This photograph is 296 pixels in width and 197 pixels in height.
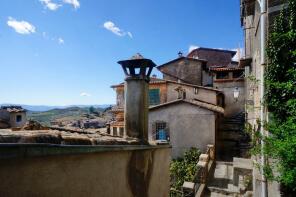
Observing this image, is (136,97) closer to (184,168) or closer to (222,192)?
(222,192)

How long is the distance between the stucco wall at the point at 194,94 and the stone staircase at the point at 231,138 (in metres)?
2.47

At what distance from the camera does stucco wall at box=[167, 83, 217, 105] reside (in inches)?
1033

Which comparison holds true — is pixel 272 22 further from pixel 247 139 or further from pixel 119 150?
pixel 247 139

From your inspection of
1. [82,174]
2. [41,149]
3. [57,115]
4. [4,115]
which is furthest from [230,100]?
[57,115]

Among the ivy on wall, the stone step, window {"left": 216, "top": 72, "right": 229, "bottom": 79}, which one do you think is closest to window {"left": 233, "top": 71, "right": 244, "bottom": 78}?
window {"left": 216, "top": 72, "right": 229, "bottom": 79}

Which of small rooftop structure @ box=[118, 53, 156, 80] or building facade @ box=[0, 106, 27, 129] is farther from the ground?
small rooftop structure @ box=[118, 53, 156, 80]

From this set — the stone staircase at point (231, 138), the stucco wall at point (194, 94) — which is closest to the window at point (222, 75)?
the stucco wall at point (194, 94)

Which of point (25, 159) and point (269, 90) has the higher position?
point (269, 90)

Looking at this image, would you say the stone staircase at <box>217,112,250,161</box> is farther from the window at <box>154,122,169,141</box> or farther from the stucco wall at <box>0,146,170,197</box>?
the stucco wall at <box>0,146,170,197</box>

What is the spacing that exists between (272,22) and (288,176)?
5.35 meters

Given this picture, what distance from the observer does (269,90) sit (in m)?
9.07

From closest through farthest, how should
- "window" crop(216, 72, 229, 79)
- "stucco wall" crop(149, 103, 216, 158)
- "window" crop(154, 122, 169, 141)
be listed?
"stucco wall" crop(149, 103, 216, 158) → "window" crop(154, 122, 169, 141) → "window" crop(216, 72, 229, 79)

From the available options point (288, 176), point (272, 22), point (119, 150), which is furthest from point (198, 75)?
point (119, 150)

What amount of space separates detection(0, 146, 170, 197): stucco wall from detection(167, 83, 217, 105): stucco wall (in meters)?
19.9
